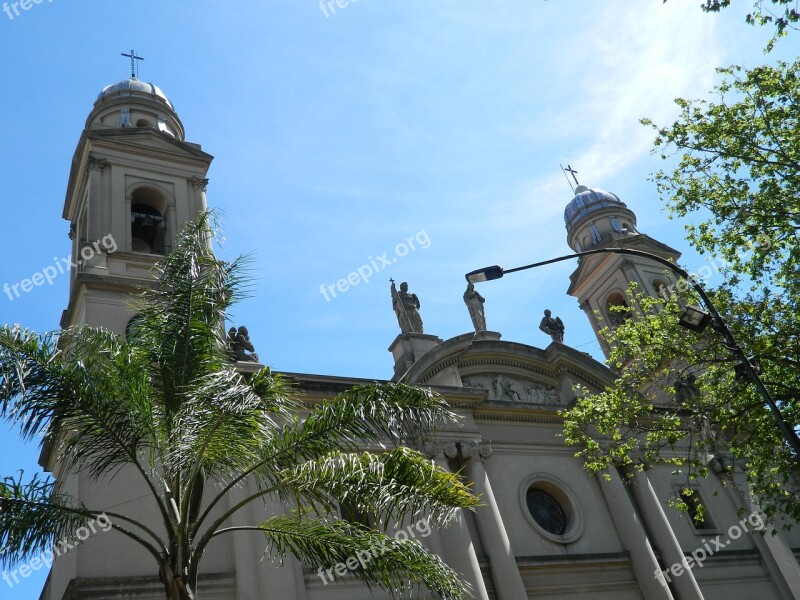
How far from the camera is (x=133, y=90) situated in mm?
24562

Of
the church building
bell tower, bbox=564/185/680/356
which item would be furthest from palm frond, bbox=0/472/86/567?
bell tower, bbox=564/185/680/356

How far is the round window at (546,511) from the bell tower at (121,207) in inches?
431

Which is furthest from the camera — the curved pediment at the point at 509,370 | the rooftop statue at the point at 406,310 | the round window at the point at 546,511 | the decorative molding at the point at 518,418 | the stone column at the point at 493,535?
the rooftop statue at the point at 406,310

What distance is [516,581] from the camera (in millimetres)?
16375

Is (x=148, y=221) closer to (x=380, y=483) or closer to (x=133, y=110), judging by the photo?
(x=133, y=110)

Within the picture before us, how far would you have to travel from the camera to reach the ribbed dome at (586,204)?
30328mm

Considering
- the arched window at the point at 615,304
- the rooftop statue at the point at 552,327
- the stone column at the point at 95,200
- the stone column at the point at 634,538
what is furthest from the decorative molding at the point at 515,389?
the stone column at the point at 95,200

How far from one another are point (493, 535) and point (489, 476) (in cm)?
192

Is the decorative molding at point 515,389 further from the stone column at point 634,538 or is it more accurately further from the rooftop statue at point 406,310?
the stone column at point 634,538

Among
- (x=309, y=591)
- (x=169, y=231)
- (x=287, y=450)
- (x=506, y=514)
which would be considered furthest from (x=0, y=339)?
(x=506, y=514)

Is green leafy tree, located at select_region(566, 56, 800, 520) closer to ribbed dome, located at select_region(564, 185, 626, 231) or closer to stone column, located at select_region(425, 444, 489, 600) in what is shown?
stone column, located at select_region(425, 444, 489, 600)

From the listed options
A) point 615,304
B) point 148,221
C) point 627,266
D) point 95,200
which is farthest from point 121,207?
point 615,304

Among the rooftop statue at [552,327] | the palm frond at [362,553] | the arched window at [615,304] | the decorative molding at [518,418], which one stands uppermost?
the arched window at [615,304]

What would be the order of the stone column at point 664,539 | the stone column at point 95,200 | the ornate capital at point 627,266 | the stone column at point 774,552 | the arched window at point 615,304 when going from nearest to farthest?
the stone column at point 664,539 → the stone column at point 95,200 → the stone column at point 774,552 → the ornate capital at point 627,266 → the arched window at point 615,304
